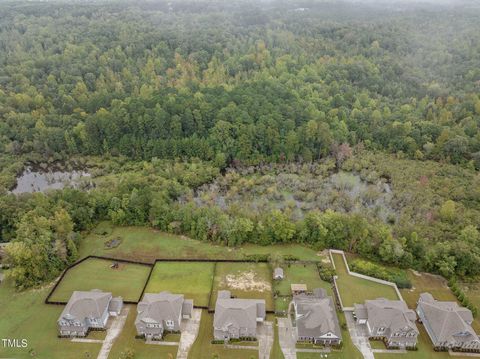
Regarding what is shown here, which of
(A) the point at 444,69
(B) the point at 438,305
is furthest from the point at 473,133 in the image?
(B) the point at 438,305

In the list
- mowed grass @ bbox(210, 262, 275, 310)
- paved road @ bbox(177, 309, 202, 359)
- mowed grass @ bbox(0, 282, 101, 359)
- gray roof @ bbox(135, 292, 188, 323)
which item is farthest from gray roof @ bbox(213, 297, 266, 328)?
mowed grass @ bbox(0, 282, 101, 359)

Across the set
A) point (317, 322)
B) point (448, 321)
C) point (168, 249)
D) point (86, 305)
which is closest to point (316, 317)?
point (317, 322)

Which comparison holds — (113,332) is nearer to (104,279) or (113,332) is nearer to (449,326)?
(104,279)

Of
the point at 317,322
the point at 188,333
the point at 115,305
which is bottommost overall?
the point at 188,333

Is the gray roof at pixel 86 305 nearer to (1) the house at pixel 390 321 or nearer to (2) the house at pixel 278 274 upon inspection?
(2) the house at pixel 278 274

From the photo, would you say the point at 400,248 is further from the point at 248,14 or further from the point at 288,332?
the point at 248,14

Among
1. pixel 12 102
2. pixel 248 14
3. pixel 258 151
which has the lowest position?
pixel 258 151
